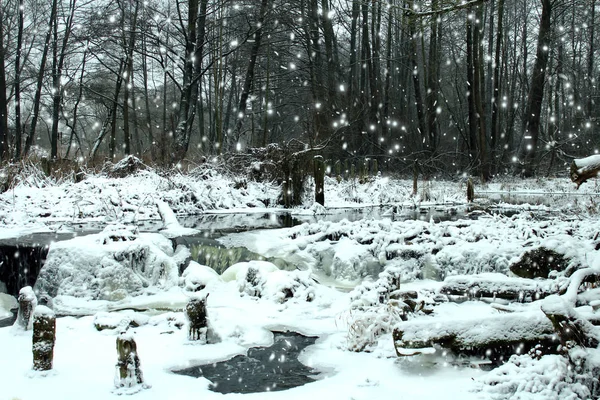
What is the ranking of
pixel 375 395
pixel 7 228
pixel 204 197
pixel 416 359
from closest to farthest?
1. pixel 375 395
2. pixel 416 359
3. pixel 7 228
4. pixel 204 197

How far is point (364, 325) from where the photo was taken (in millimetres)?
4391

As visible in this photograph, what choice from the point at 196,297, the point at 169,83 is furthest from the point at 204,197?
the point at 169,83

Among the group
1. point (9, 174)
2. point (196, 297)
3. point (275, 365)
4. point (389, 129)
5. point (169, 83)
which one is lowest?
point (275, 365)

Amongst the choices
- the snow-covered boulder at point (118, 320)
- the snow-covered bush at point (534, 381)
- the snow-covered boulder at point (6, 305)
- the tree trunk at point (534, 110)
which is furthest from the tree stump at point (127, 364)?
the tree trunk at point (534, 110)

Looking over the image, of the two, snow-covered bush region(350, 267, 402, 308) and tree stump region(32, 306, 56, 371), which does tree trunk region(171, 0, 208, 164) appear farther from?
tree stump region(32, 306, 56, 371)

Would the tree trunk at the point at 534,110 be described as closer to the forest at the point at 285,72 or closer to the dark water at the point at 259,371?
the forest at the point at 285,72

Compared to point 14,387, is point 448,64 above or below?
above

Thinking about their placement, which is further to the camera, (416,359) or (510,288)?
(510,288)

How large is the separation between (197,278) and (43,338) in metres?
2.93

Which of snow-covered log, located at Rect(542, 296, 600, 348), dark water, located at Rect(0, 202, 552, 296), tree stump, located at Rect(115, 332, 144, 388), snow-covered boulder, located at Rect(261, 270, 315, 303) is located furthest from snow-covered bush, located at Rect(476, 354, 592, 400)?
dark water, located at Rect(0, 202, 552, 296)

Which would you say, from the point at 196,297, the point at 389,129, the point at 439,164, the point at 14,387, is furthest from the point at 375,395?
the point at 389,129

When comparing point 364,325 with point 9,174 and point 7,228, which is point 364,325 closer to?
point 7,228

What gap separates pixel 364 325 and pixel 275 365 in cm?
89

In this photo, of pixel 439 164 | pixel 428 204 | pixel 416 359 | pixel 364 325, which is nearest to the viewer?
pixel 416 359
